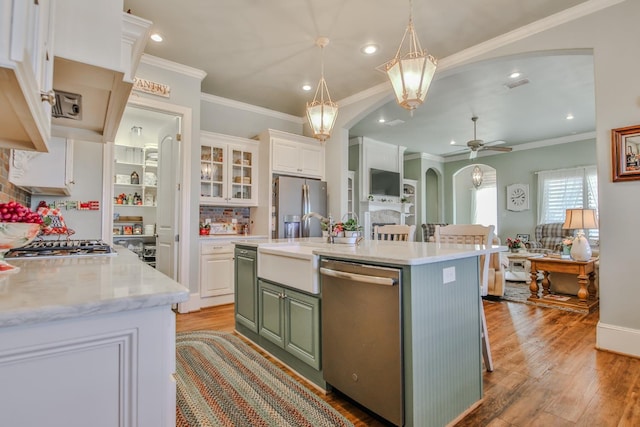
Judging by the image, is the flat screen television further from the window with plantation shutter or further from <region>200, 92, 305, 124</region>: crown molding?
the window with plantation shutter

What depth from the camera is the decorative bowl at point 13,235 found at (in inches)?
38.8

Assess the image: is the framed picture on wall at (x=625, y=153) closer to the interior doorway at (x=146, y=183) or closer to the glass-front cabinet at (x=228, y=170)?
the glass-front cabinet at (x=228, y=170)

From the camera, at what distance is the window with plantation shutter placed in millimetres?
6391

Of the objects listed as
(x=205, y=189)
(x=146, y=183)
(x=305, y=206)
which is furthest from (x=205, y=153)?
(x=146, y=183)

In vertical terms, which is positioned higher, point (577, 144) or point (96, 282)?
point (577, 144)

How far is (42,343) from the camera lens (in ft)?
2.14

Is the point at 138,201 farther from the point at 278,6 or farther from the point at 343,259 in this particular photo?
A: the point at 343,259

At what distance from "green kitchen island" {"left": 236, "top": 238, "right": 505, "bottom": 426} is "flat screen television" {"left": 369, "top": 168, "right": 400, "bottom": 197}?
4966 mm

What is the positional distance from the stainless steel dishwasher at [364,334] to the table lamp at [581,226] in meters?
3.76

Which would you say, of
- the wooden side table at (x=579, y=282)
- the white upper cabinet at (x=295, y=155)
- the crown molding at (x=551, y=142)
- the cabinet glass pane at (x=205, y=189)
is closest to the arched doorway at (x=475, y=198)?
the crown molding at (x=551, y=142)

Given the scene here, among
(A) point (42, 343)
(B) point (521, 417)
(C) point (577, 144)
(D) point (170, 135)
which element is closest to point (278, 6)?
(D) point (170, 135)

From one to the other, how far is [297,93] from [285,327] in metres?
3.25

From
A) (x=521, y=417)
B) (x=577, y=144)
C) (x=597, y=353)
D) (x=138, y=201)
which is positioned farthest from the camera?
(x=577, y=144)

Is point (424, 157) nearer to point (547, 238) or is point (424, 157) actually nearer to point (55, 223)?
point (547, 238)
